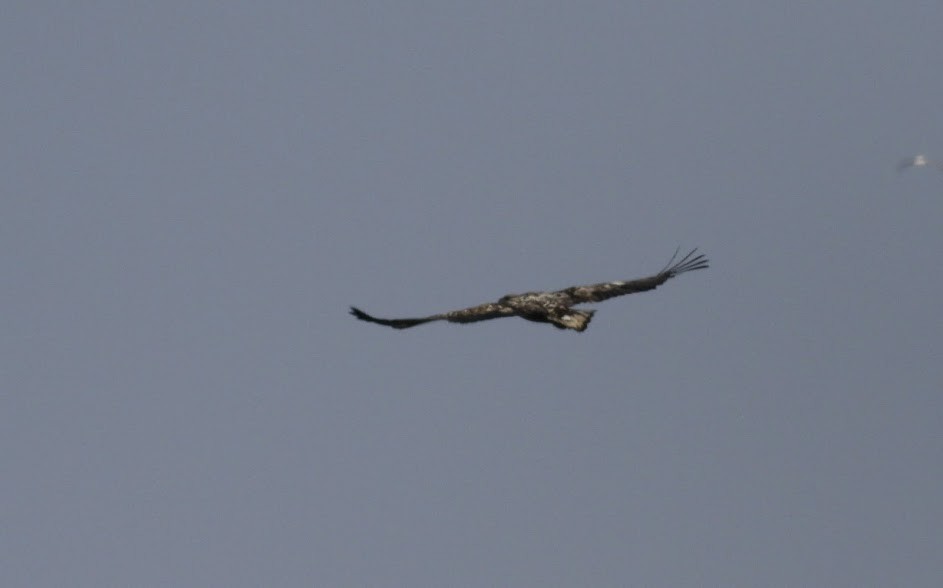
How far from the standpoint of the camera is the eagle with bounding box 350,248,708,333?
50875mm

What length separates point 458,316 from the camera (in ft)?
169

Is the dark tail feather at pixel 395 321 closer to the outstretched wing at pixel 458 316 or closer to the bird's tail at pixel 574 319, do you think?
the outstretched wing at pixel 458 316

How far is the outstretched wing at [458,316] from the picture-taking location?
49.3m

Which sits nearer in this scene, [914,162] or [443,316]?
[443,316]

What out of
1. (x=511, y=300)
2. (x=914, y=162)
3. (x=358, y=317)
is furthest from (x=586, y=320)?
(x=914, y=162)

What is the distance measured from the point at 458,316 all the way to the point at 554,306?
10.9 feet

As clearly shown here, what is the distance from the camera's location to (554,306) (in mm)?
53188

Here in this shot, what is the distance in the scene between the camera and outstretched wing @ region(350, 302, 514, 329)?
49.3 metres

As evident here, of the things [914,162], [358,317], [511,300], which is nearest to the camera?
[358,317]

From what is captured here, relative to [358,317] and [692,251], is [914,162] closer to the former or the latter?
[692,251]

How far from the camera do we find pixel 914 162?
207 feet

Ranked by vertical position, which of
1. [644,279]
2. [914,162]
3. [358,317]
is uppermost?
[914,162]

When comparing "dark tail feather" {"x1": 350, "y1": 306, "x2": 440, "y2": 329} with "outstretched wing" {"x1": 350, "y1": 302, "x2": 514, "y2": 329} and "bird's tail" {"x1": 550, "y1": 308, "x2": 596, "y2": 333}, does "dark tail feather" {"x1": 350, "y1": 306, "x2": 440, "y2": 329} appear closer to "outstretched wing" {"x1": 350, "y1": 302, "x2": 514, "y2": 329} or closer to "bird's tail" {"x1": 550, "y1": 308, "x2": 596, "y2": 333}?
"outstretched wing" {"x1": 350, "y1": 302, "x2": 514, "y2": 329}

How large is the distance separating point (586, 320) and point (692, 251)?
18.6 ft
